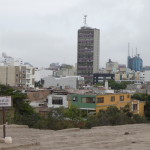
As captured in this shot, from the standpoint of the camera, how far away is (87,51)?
3989 inches

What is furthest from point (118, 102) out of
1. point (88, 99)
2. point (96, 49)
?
point (96, 49)

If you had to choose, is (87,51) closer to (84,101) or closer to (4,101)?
(84,101)

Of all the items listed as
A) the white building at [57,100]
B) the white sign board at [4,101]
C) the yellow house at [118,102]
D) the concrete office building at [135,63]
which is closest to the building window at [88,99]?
the yellow house at [118,102]

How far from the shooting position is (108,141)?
11023mm

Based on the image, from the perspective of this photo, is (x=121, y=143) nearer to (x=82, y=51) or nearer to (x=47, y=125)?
(x=47, y=125)

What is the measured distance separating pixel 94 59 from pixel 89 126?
89.0 metres

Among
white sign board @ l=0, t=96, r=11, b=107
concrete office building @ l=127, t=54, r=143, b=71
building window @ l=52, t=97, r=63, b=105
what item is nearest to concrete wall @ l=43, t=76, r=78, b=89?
building window @ l=52, t=97, r=63, b=105

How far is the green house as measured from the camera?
102ft

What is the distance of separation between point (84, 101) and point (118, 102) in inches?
168

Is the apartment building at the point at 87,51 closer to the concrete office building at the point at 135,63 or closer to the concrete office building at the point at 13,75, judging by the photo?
the concrete office building at the point at 13,75

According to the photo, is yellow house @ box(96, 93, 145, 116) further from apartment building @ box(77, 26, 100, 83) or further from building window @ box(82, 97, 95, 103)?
apartment building @ box(77, 26, 100, 83)

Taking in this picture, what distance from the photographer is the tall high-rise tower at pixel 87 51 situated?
3974 inches

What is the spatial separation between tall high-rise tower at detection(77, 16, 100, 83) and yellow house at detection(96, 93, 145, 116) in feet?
215

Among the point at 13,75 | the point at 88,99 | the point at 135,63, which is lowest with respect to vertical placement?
the point at 88,99
